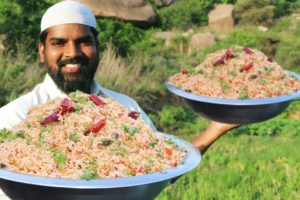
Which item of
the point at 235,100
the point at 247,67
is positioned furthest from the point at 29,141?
the point at 247,67

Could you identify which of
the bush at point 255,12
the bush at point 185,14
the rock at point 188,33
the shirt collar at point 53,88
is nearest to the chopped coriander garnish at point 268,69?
the shirt collar at point 53,88

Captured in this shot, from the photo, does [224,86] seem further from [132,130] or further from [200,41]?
[200,41]

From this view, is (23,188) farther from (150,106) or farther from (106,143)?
(150,106)

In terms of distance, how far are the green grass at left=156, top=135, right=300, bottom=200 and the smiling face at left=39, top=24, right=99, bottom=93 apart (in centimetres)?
243

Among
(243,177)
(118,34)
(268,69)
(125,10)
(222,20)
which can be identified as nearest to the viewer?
(268,69)

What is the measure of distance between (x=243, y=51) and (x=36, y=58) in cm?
575

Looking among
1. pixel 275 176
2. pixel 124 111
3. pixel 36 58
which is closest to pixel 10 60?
pixel 36 58

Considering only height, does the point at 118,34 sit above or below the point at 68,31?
below

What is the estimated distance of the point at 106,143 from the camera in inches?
74.3

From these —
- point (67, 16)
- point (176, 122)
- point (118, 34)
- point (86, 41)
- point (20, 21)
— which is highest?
point (67, 16)

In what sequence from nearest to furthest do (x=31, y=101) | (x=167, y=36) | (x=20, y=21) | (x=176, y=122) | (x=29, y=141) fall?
(x=29, y=141)
(x=31, y=101)
(x=176, y=122)
(x=20, y=21)
(x=167, y=36)

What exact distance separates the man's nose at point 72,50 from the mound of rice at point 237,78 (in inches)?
36.0

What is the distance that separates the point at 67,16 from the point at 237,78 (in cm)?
117

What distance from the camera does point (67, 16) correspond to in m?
2.45
